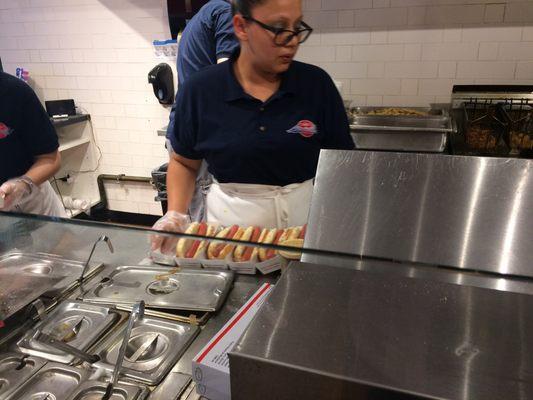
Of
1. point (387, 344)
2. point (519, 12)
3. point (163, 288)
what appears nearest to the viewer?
point (387, 344)

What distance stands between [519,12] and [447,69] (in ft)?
1.75

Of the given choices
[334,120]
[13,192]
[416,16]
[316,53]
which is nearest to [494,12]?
[416,16]

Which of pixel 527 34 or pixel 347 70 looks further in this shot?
pixel 347 70

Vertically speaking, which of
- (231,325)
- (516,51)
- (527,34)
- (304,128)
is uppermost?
(527,34)

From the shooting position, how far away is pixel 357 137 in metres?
2.69

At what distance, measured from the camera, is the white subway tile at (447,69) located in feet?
9.84

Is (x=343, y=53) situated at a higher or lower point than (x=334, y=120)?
higher

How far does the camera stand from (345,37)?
123 inches

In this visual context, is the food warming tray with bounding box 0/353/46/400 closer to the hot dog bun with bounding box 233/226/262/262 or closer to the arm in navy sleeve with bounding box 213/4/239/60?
the hot dog bun with bounding box 233/226/262/262

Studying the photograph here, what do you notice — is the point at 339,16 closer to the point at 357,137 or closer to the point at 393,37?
the point at 393,37

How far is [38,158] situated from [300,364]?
6.31ft

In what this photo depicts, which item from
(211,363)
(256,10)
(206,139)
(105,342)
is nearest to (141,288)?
(105,342)

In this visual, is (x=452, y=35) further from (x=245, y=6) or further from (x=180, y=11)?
(x=245, y=6)

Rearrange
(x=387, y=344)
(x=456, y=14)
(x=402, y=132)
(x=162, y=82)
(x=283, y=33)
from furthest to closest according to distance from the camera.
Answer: (x=162, y=82), (x=456, y=14), (x=402, y=132), (x=283, y=33), (x=387, y=344)
